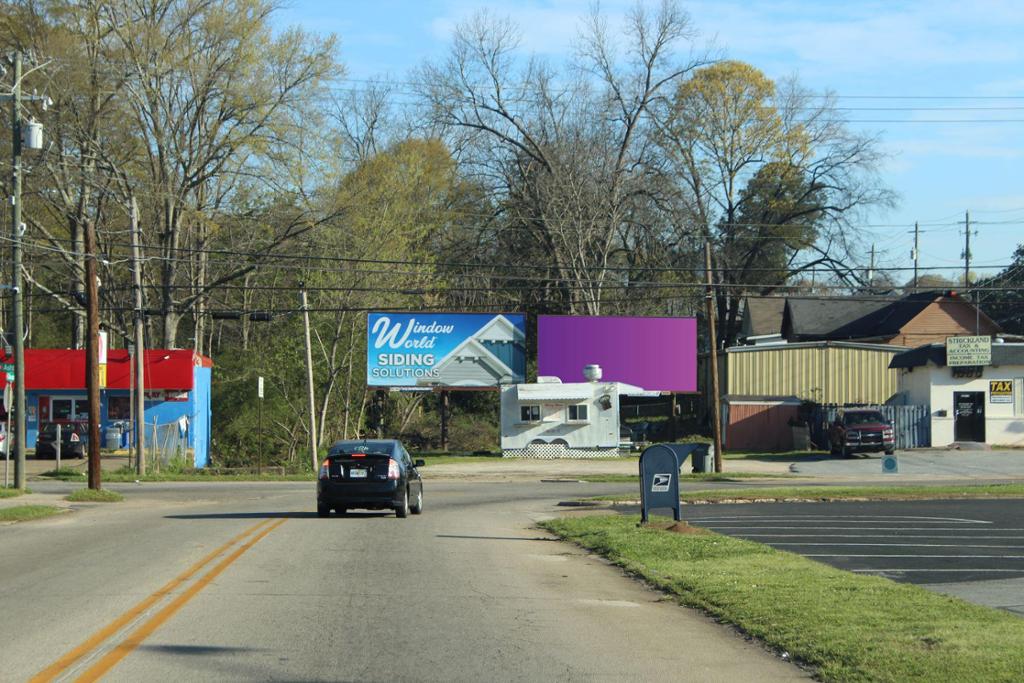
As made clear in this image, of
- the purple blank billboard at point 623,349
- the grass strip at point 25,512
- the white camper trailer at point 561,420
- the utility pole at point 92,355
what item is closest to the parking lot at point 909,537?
the grass strip at point 25,512

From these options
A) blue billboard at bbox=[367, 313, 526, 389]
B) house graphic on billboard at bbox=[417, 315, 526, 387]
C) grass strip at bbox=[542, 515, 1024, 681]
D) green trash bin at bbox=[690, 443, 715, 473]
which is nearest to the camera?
grass strip at bbox=[542, 515, 1024, 681]

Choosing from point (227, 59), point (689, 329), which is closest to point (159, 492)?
point (227, 59)

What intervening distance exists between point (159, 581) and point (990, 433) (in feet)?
143

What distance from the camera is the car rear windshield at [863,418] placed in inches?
1841

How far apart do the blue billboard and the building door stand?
62.5 ft

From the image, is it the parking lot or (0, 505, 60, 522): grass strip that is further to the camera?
(0, 505, 60, 522): grass strip

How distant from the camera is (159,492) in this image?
32531 millimetres

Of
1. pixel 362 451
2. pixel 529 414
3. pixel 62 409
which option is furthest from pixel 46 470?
pixel 362 451

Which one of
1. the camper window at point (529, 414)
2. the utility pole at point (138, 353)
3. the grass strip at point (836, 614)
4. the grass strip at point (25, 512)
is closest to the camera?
the grass strip at point (836, 614)

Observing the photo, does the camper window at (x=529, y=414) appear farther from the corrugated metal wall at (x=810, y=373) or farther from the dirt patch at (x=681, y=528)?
the dirt patch at (x=681, y=528)

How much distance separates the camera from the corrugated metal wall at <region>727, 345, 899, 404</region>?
58312 millimetres

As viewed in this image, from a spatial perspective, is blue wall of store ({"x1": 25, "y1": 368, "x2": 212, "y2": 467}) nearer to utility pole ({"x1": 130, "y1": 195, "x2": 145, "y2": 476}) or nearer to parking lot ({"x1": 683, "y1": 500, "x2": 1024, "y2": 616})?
utility pole ({"x1": 130, "y1": 195, "x2": 145, "y2": 476})

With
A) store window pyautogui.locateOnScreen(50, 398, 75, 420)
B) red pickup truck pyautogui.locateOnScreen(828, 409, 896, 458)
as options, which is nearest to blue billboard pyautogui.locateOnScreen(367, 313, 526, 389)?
store window pyautogui.locateOnScreen(50, 398, 75, 420)

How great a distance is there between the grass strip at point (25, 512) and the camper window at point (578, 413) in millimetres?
29324
